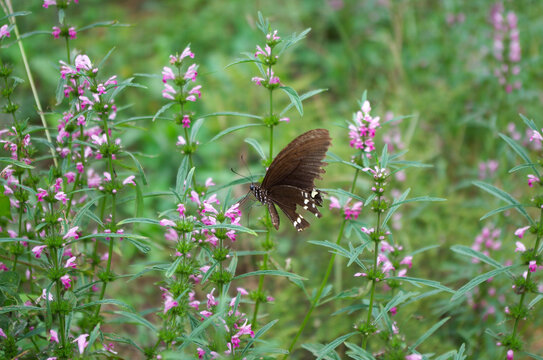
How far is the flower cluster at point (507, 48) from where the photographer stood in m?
4.07

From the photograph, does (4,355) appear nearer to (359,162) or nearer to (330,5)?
(359,162)

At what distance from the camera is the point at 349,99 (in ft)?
18.7

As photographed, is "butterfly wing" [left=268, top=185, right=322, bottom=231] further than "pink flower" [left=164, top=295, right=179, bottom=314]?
Yes

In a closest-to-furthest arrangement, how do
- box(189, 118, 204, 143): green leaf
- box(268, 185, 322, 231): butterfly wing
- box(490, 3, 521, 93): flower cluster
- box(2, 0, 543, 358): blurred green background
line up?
1. box(189, 118, 204, 143): green leaf
2. box(268, 185, 322, 231): butterfly wing
3. box(2, 0, 543, 358): blurred green background
4. box(490, 3, 521, 93): flower cluster

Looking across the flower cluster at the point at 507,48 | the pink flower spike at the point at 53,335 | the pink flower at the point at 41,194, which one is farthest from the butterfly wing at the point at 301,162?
the flower cluster at the point at 507,48

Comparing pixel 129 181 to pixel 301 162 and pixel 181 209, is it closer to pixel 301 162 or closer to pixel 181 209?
pixel 181 209

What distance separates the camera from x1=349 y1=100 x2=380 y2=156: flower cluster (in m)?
2.15

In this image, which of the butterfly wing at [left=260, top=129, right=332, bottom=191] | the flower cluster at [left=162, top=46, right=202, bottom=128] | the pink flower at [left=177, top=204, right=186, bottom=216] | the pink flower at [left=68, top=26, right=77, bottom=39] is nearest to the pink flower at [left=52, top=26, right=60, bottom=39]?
the pink flower at [left=68, top=26, right=77, bottom=39]

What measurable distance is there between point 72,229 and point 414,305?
7.56ft

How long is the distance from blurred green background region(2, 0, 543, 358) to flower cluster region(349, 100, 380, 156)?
599 millimetres

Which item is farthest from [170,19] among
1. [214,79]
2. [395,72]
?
[395,72]

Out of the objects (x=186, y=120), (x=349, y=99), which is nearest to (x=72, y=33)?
(x=186, y=120)

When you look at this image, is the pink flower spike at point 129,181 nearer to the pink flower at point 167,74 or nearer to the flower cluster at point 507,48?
the pink flower at point 167,74

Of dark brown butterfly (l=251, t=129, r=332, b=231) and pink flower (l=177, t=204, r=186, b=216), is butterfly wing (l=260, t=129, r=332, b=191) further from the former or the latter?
pink flower (l=177, t=204, r=186, b=216)
